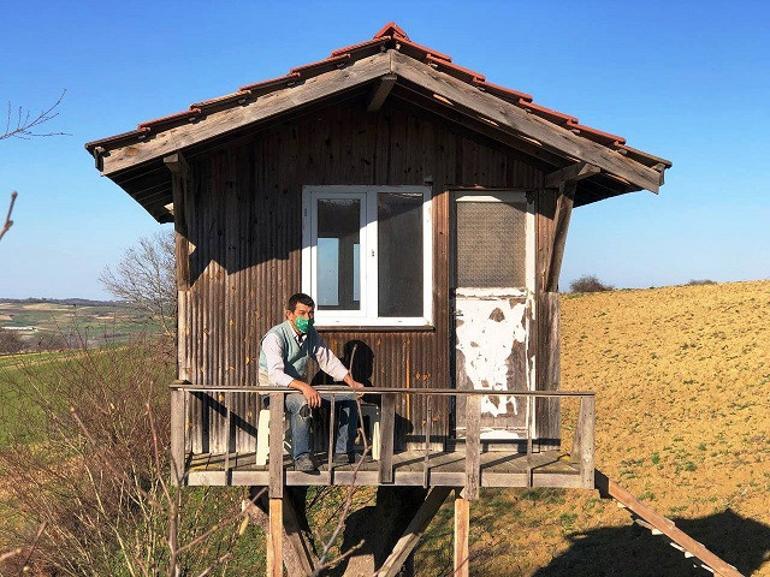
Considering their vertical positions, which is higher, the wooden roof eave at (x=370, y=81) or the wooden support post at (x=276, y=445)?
the wooden roof eave at (x=370, y=81)

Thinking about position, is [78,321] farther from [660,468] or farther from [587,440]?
[660,468]

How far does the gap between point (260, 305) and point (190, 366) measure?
889 millimetres

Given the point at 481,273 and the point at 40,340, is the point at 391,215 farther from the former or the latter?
the point at 40,340

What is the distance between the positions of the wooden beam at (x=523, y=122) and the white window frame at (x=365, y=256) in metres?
1.23

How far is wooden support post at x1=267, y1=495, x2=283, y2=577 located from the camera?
279 inches

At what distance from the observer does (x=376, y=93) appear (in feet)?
24.7

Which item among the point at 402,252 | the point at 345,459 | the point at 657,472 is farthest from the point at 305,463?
the point at 657,472

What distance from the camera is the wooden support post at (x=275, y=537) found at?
23.3ft

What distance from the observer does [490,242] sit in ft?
27.1

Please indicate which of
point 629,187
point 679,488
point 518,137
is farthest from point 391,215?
point 679,488

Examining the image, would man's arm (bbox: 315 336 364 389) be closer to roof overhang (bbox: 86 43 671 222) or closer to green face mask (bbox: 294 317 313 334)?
green face mask (bbox: 294 317 313 334)

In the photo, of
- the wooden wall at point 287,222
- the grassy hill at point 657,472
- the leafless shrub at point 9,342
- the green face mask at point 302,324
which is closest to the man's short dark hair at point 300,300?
the green face mask at point 302,324

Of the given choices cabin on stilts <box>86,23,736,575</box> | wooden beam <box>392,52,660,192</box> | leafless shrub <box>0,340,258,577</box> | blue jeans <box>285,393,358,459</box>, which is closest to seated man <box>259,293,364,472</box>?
blue jeans <box>285,393,358,459</box>

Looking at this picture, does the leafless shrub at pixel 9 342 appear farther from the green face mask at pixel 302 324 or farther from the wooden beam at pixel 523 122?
the wooden beam at pixel 523 122
